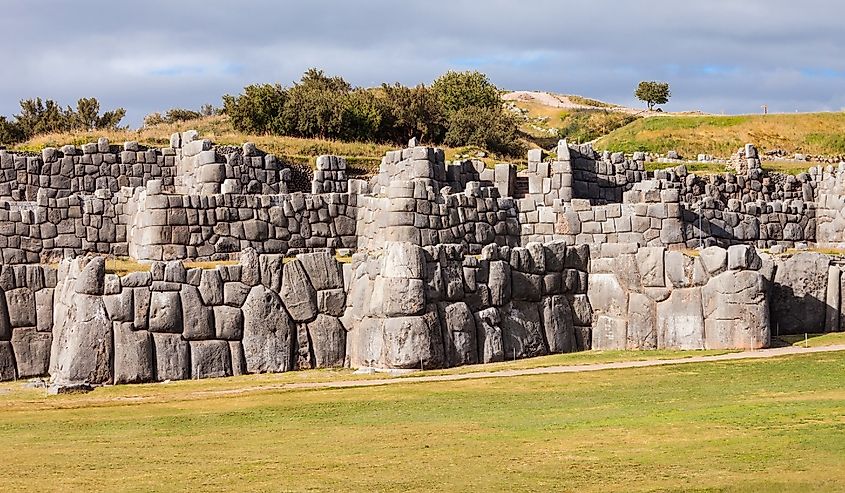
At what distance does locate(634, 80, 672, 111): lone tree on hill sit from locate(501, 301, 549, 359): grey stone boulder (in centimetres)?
10031

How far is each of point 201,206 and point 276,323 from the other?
229 inches

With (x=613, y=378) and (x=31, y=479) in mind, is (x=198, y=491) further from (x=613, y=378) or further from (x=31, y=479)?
(x=613, y=378)

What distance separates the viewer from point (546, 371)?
27.4 meters

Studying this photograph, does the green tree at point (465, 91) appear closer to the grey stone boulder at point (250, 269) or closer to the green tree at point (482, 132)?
the green tree at point (482, 132)

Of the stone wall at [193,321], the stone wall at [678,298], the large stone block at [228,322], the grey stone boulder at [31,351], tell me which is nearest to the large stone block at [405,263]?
the stone wall at [193,321]

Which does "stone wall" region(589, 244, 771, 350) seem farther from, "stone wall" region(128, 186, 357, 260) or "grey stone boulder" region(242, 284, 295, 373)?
"grey stone boulder" region(242, 284, 295, 373)

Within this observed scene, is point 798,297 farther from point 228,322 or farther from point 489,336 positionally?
point 228,322

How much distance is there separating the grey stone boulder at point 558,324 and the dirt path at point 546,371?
2973mm

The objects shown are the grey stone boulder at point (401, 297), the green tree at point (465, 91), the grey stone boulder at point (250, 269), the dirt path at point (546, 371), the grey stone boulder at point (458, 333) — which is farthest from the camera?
the green tree at point (465, 91)

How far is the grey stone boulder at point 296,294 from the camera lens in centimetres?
2938

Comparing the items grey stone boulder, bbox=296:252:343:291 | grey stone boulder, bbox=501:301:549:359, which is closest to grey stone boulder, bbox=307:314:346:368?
grey stone boulder, bbox=296:252:343:291

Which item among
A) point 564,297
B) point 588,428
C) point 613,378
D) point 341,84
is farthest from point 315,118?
point 588,428

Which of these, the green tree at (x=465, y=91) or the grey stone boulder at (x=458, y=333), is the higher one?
the green tree at (x=465, y=91)

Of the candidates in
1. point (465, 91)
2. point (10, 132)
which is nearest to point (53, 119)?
point (10, 132)
